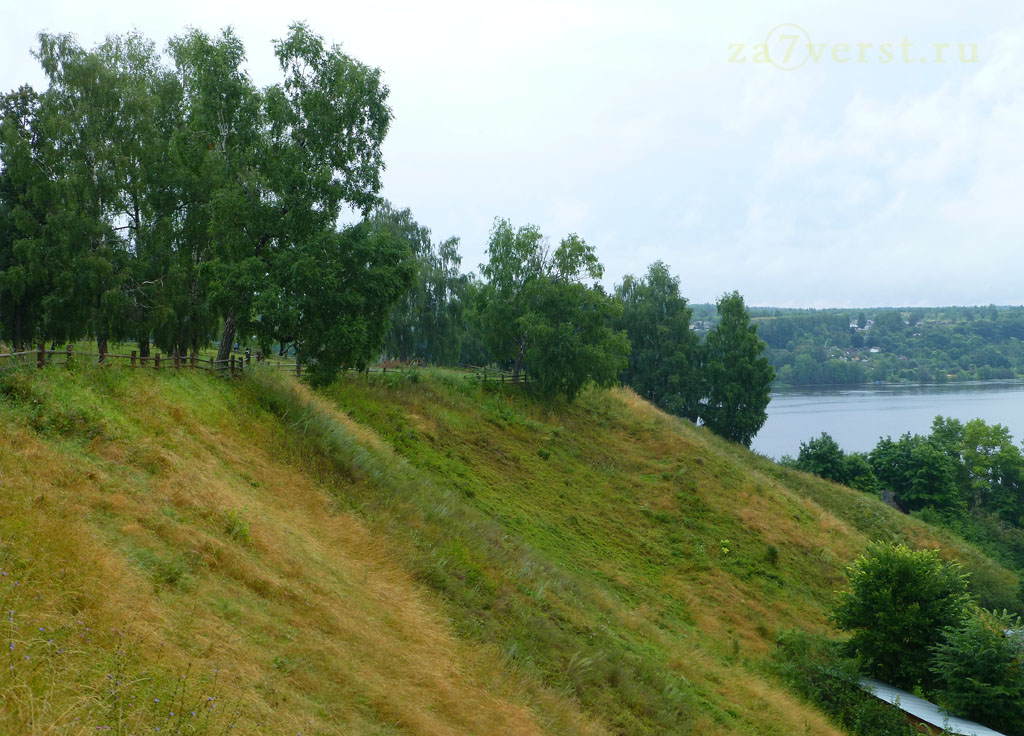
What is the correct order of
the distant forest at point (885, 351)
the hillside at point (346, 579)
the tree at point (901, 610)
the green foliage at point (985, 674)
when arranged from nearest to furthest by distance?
the hillside at point (346, 579) → the green foliage at point (985, 674) → the tree at point (901, 610) → the distant forest at point (885, 351)

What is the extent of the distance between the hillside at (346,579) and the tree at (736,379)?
28720mm

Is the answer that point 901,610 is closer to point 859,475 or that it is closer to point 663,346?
point 663,346

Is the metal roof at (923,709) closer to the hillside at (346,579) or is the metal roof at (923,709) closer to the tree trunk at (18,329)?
the hillside at (346,579)

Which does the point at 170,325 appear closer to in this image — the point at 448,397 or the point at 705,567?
the point at 448,397

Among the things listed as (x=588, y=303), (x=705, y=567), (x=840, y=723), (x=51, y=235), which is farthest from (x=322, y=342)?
Answer: (x=588, y=303)

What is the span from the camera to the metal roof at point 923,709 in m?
15.1

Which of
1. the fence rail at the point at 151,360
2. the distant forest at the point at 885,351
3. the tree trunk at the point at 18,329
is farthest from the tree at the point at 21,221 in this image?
the distant forest at the point at 885,351

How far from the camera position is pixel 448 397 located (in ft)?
102

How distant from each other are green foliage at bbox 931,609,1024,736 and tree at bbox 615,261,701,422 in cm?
4080

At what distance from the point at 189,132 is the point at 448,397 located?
15210mm

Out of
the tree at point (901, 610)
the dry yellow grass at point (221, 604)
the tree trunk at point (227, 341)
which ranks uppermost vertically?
the tree trunk at point (227, 341)

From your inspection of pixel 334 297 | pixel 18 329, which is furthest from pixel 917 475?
pixel 18 329

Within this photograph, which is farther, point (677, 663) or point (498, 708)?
point (677, 663)

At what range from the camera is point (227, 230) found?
20.9 meters
